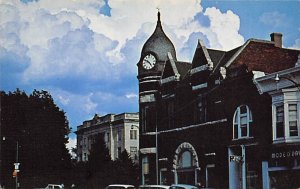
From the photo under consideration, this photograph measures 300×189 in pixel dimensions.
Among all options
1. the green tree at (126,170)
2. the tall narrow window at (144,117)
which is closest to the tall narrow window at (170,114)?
the tall narrow window at (144,117)

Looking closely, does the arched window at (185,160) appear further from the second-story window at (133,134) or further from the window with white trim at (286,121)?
the second-story window at (133,134)

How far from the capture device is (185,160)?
31.5 meters

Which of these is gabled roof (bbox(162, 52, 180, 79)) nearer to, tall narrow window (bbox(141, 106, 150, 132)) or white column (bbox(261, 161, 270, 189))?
tall narrow window (bbox(141, 106, 150, 132))

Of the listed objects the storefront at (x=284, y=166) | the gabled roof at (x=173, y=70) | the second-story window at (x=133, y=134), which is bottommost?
the storefront at (x=284, y=166)

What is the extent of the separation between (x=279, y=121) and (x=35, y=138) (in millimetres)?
11302

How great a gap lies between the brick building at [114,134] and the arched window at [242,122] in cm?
1153

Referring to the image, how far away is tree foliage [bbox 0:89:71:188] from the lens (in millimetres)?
26078

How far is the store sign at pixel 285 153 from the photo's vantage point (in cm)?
2345

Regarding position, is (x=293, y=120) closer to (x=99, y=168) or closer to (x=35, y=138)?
(x=35, y=138)

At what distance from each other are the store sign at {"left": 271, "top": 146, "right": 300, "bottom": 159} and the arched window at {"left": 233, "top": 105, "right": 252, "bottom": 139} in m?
2.04

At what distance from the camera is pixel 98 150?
36.6m

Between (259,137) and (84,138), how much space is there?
16.1 meters

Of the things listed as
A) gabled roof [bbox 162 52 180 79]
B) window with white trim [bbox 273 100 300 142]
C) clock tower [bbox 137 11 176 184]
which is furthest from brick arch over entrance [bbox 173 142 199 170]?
window with white trim [bbox 273 100 300 142]

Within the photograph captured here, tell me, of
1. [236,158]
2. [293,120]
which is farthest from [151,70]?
[293,120]
